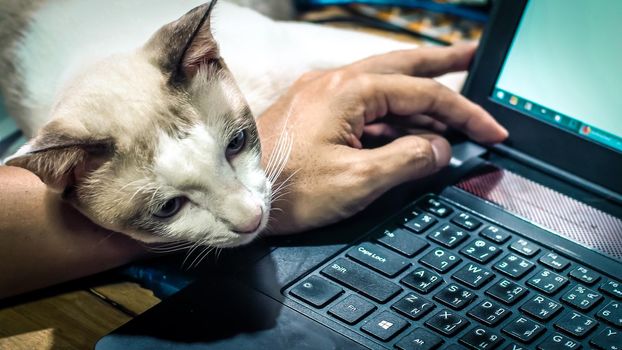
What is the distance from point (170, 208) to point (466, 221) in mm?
270

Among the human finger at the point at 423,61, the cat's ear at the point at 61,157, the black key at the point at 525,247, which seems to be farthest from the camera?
the human finger at the point at 423,61

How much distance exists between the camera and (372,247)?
0.61 m

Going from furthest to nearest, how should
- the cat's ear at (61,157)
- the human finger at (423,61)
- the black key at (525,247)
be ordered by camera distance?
1. the human finger at (423,61)
2. the black key at (525,247)
3. the cat's ear at (61,157)

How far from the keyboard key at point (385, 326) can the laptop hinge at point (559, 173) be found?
0.29 m

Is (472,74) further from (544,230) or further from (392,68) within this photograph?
(544,230)

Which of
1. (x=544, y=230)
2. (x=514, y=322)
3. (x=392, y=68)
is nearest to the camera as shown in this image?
(x=514, y=322)

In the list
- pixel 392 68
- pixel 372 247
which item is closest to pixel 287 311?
pixel 372 247

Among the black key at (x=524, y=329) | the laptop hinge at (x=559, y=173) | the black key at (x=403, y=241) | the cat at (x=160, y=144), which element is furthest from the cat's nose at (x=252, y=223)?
the laptop hinge at (x=559, y=173)

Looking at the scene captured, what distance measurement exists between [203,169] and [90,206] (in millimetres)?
109

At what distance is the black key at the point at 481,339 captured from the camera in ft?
1.71

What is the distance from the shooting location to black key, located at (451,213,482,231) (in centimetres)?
63

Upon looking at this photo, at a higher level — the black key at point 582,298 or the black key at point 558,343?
the black key at point 582,298

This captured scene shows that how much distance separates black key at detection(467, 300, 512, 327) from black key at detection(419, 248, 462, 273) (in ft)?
0.15

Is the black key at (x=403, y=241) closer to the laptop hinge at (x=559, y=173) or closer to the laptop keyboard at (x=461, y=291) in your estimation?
the laptop keyboard at (x=461, y=291)
